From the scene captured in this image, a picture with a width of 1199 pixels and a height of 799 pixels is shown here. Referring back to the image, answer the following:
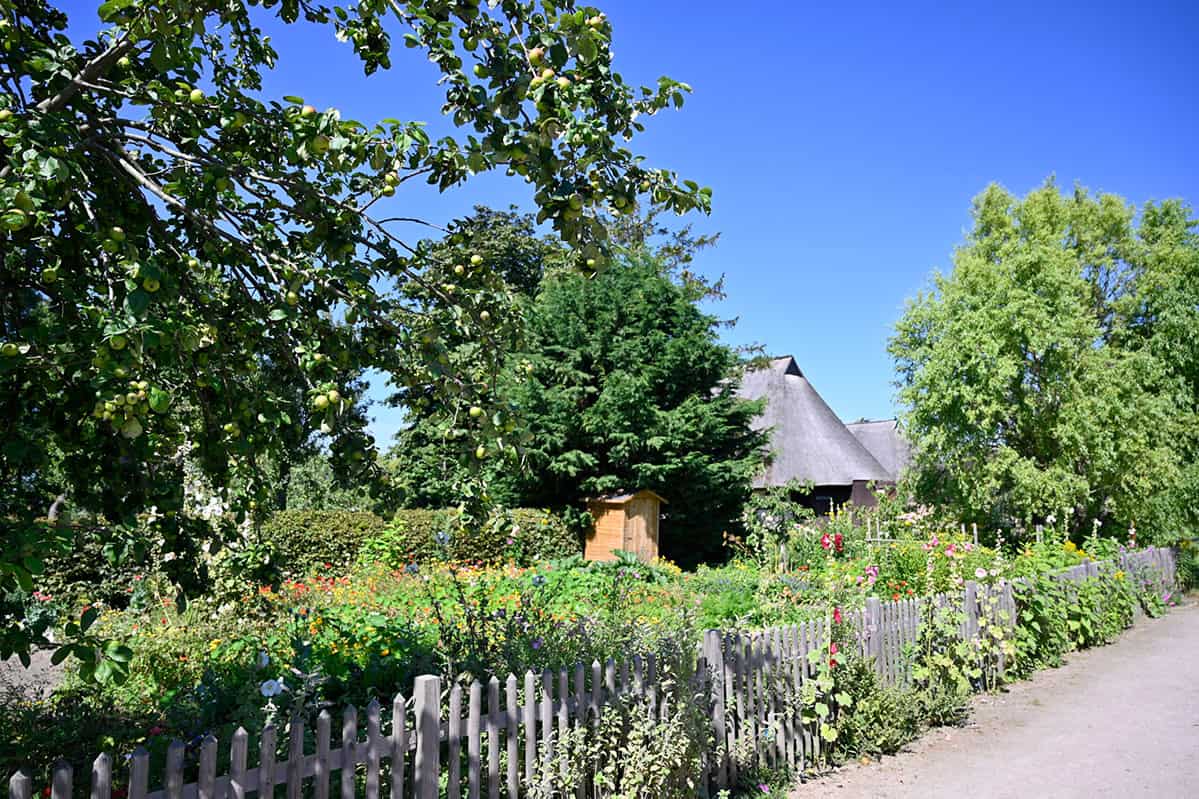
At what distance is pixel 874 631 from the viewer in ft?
19.4

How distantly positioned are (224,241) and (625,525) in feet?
49.1

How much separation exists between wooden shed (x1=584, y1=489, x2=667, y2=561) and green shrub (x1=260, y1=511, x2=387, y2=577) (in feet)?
17.6

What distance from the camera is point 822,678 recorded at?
5.29 m

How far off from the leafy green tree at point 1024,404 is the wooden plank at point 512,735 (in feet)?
45.3

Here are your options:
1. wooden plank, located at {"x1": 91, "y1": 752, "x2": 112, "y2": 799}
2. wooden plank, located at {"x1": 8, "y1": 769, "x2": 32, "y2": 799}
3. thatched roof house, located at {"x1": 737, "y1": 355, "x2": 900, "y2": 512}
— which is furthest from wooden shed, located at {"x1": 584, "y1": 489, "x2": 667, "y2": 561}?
wooden plank, located at {"x1": 8, "y1": 769, "x2": 32, "y2": 799}

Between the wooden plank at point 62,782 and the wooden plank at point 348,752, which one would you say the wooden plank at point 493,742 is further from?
the wooden plank at point 62,782

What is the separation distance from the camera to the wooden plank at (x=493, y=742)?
11.2ft

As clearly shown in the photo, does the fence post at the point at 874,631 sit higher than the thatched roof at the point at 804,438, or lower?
lower

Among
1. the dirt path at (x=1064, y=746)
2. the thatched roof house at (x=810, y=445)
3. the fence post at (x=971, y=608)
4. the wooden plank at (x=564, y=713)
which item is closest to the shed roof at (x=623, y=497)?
the thatched roof house at (x=810, y=445)

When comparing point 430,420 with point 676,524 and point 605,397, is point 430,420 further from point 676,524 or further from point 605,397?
point 676,524

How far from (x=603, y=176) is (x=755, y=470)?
16.8 m

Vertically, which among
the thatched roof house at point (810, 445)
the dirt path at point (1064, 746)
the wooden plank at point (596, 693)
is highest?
the thatched roof house at point (810, 445)

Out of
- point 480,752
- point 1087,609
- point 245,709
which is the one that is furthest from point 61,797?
point 1087,609

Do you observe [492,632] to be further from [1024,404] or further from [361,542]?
[1024,404]
